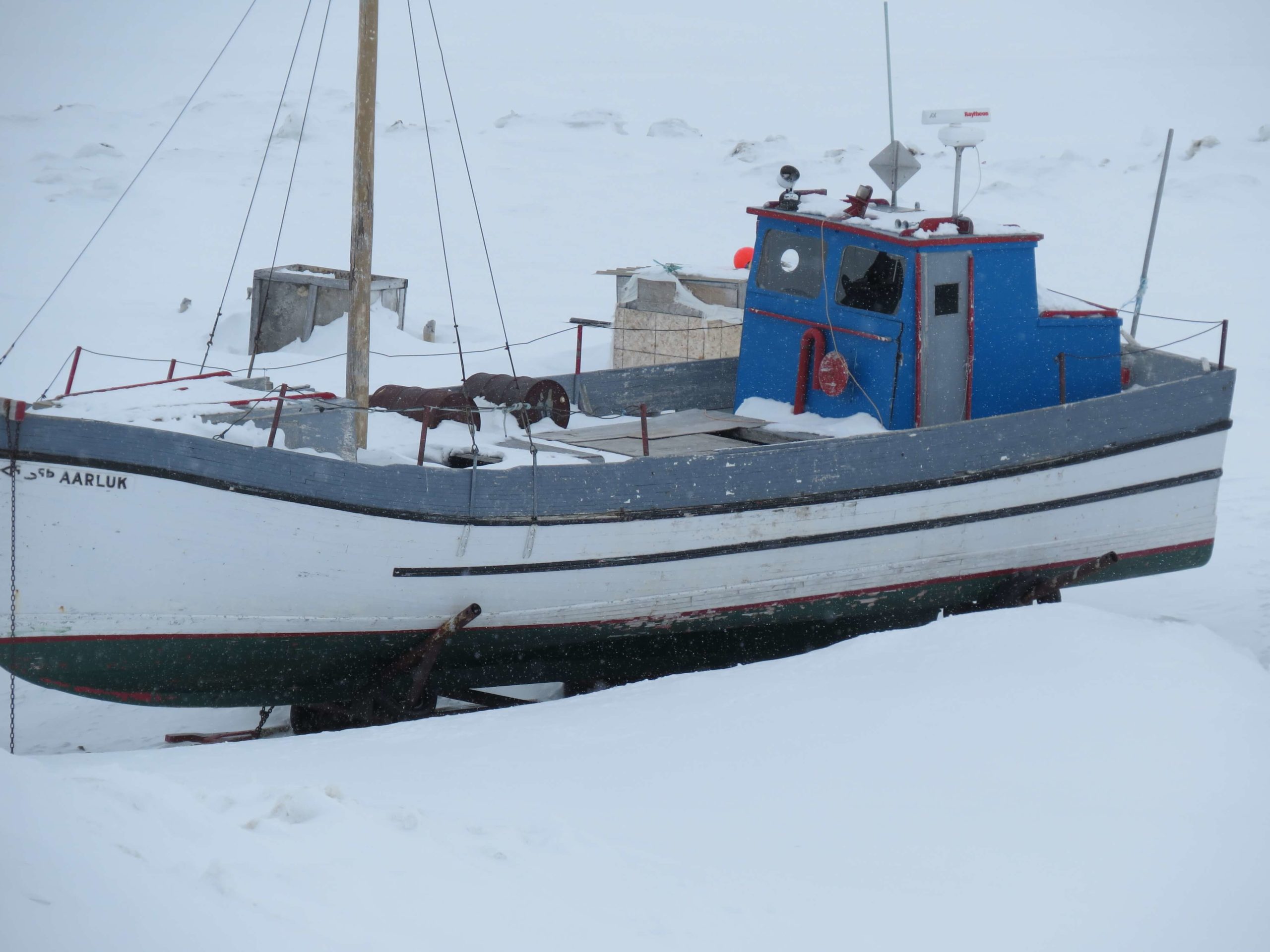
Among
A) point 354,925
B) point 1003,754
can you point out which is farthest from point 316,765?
point 1003,754

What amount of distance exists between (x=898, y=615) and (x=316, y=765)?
4.08 m

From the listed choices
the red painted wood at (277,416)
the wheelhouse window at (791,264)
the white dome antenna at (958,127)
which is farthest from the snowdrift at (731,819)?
the white dome antenna at (958,127)

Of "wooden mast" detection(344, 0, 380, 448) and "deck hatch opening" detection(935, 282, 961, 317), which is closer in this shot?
"wooden mast" detection(344, 0, 380, 448)

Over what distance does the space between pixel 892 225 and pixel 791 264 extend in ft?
2.66

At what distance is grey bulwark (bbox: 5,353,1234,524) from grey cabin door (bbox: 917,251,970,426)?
534 mm

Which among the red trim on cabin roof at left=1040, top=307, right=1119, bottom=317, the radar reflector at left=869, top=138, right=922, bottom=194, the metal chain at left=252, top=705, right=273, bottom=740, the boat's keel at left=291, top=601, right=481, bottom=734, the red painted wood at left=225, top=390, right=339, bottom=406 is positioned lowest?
the metal chain at left=252, top=705, right=273, bottom=740

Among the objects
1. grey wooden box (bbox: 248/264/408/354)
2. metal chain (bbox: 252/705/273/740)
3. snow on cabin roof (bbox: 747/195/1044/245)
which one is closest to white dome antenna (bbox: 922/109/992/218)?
snow on cabin roof (bbox: 747/195/1044/245)

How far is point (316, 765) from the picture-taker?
18.3 feet

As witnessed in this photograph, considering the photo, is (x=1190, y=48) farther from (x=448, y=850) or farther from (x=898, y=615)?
(x=448, y=850)

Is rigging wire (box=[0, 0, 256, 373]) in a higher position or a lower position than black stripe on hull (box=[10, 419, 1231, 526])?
higher

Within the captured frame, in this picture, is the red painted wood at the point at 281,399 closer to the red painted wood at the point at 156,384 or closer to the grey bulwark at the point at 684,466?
the red painted wood at the point at 156,384

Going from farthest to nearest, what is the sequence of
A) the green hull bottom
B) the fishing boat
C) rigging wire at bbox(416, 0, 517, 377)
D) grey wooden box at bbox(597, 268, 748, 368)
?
grey wooden box at bbox(597, 268, 748, 368) < rigging wire at bbox(416, 0, 517, 377) < the green hull bottom < the fishing boat

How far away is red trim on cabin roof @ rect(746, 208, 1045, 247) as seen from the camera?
26.3 feet

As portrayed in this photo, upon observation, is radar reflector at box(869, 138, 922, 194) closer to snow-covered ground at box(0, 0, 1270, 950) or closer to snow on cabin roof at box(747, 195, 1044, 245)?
snow on cabin roof at box(747, 195, 1044, 245)
